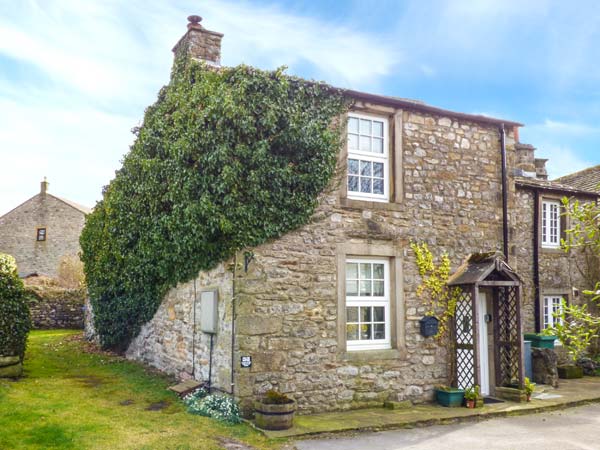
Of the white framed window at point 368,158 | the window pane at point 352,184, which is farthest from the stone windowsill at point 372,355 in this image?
the window pane at point 352,184

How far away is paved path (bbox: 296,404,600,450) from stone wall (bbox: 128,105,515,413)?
1.49 metres

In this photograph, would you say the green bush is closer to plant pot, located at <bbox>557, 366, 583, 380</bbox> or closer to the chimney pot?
the chimney pot

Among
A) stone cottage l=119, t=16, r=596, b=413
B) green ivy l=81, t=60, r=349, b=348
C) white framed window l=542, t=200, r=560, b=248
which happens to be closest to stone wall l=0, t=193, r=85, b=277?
stone cottage l=119, t=16, r=596, b=413

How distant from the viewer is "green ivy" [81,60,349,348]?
9945 millimetres

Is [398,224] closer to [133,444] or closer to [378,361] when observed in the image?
[378,361]

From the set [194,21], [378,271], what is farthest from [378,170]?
[194,21]

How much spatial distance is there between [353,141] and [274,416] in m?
5.38

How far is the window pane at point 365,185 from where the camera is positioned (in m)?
11.5

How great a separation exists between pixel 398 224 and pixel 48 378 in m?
7.93

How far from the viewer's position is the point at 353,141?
1150 cm

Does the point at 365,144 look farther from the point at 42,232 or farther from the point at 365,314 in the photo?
the point at 42,232

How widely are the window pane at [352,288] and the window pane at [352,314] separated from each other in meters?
0.27

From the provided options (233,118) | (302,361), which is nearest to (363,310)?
(302,361)

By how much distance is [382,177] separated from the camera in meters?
11.7
